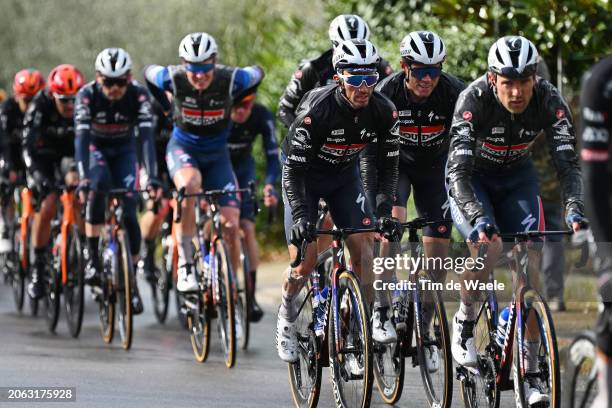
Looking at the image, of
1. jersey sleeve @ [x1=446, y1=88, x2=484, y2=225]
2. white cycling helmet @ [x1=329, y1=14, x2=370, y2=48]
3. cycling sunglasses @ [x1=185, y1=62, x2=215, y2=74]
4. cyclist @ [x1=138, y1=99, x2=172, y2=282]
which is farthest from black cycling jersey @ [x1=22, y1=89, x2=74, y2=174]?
jersey sleeve @ [x1=446, y1=88, x2=484, y2=225]

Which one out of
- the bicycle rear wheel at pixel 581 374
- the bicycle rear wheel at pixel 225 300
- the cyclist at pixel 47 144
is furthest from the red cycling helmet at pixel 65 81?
the bicycle rear wheel at pixel 581 374

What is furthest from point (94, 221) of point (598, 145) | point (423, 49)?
point (598, 145)

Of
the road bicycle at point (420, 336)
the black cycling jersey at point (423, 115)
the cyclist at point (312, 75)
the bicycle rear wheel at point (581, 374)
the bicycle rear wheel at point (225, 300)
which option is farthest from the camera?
the cyclist at point (312, 75)

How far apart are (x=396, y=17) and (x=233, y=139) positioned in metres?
4.74

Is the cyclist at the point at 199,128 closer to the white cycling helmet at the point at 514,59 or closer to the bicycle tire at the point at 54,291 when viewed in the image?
the bicycle tire at the point at 54,291

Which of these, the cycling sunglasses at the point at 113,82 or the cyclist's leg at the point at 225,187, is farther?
the cycling sunglasses at the point at 113,82

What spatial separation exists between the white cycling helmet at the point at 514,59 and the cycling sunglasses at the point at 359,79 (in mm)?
734

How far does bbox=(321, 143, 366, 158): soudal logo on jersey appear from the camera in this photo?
7.98m

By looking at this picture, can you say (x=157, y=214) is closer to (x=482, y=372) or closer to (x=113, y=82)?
(x=113, y=82)

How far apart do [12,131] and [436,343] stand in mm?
7582

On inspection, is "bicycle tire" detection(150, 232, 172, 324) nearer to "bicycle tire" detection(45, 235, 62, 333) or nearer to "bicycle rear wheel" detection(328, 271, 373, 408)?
"bicycle tire" detection(45, 235, 62, 333)

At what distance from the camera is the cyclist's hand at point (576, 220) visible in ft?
22.3

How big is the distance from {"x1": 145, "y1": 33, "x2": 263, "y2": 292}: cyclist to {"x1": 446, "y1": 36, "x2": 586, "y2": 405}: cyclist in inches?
123

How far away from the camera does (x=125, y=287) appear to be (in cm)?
1062
